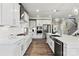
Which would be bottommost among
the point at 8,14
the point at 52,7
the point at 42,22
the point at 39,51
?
the point at 39,51

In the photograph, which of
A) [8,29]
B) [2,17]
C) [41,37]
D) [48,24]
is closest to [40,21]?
[48,24]

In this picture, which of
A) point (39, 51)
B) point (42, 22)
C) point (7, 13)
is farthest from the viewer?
point (42, 22)

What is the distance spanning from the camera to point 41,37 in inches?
505

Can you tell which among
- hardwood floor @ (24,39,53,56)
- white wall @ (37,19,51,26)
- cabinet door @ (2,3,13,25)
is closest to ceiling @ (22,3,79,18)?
hardwood floor @ (24,39,53,56)

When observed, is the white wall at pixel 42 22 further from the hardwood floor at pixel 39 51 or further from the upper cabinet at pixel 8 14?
the upper cabinet at pixel 8 14

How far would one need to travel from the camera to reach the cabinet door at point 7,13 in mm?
3465

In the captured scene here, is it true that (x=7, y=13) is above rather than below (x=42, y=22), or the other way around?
below

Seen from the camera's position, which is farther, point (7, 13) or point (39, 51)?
point (39, 51)

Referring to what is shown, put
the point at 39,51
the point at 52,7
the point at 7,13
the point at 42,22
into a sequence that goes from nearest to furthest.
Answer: the point at 7,13
the point at 39,51
the point at 52,7
the point at 42,22

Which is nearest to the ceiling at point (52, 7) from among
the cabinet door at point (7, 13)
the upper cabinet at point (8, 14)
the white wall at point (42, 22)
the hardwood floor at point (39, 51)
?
the hardwood floor at point (39, 51)

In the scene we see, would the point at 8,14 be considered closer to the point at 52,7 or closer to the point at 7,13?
the point at 7,13

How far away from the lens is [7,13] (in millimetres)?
3598

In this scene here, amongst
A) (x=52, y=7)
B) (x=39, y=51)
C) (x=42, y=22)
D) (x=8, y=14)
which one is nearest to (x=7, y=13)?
(x=8, y=14)

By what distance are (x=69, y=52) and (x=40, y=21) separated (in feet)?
34.8
